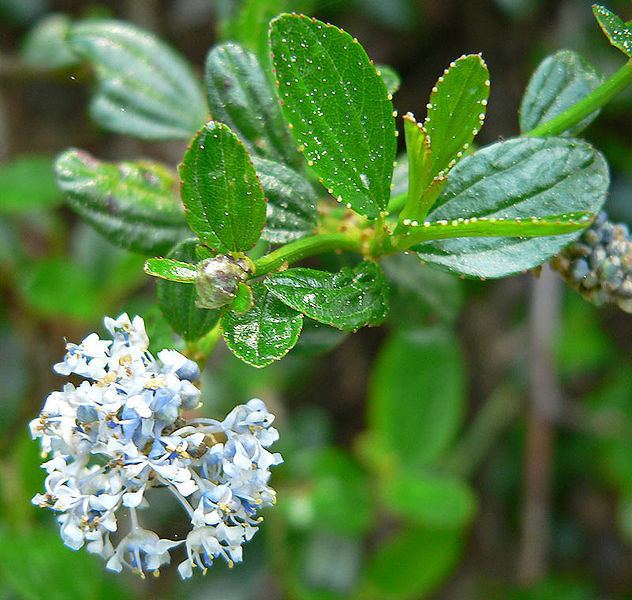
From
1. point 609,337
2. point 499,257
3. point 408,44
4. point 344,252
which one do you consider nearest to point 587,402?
point 609,337

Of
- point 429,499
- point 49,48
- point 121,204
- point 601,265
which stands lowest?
point 429,499

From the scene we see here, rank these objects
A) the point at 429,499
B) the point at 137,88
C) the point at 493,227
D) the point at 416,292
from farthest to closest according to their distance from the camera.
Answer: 1. the point at 429,499
2. the point at 137,88
3. the point at 416,292
4. the point at 493,227

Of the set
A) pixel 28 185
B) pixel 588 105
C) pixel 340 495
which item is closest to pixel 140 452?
pixel 588 105

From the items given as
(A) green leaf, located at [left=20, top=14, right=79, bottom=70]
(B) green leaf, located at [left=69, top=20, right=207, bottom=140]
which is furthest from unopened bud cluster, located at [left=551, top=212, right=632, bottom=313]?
(A) green leaf, located at [left=20, top=14, right=79, bottom=70]

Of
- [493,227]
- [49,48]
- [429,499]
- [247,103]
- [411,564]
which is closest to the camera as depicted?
[493,227]

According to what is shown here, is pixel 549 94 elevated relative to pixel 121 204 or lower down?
elevated

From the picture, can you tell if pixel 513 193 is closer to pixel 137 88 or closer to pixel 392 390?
pixel 137 88

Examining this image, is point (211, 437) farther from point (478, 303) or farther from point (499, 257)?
point (478, 303)

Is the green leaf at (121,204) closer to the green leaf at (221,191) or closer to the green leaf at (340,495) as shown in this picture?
the green leaf at (221,191)
